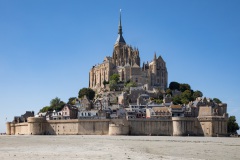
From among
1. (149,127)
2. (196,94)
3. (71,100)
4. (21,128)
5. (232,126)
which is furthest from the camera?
(71,100)

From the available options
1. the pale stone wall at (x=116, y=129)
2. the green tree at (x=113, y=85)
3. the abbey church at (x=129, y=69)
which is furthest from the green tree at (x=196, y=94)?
the pale stone wall at (x=116, y=129)

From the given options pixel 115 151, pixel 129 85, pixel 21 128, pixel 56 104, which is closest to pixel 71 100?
pixel 56 104

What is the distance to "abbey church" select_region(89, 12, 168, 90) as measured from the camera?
125 m

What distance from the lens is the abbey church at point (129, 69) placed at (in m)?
125

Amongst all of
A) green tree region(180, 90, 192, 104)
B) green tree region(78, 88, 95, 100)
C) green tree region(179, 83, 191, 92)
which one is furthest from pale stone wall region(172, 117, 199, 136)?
green tree region(78, 88, 95, 100)

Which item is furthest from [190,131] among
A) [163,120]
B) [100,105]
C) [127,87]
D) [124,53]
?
[124,53]

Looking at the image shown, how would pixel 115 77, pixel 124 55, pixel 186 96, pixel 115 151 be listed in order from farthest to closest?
pixel 124 55 < pixel 115 77 < pixel 186 96 < pixel 115 151

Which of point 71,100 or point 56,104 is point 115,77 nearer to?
point 71,100

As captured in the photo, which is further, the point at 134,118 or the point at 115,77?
the point at 115,77

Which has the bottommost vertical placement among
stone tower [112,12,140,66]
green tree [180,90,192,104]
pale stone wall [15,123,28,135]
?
pale stone wall [15,123,28,135]

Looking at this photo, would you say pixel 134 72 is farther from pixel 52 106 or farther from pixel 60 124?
pixel 60 124

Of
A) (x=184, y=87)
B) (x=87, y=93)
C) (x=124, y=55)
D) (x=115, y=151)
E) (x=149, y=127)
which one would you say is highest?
(x=124, y=55)

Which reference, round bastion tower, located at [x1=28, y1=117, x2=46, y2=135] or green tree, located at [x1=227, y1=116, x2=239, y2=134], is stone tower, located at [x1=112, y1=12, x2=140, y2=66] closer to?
green tree, located at [x1=227, y1=116, x2=239, y2=134]

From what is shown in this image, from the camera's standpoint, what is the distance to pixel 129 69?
413ft
